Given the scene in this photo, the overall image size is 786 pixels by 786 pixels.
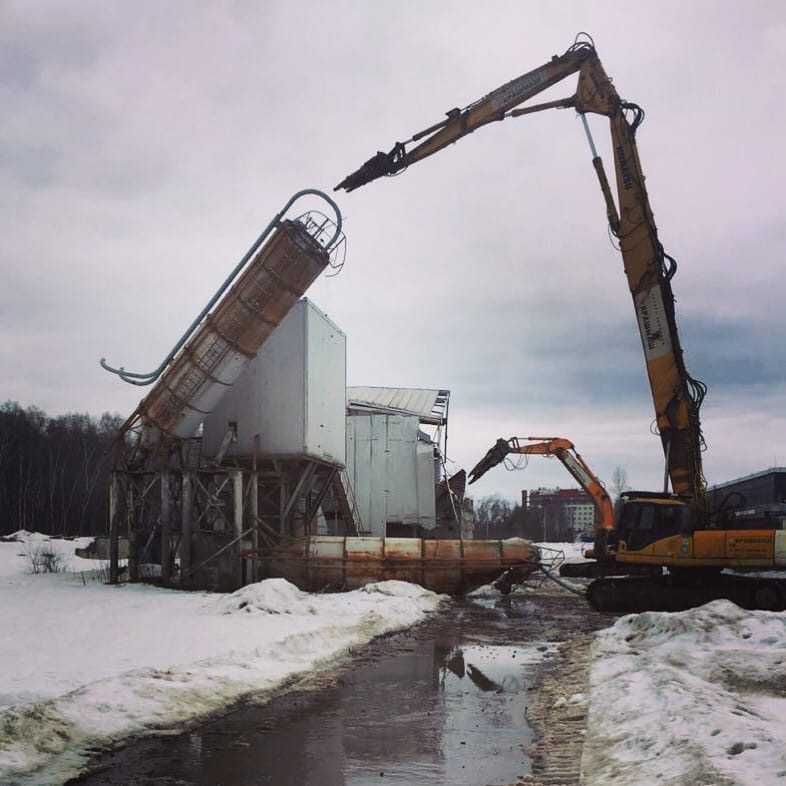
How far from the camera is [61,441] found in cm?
7638

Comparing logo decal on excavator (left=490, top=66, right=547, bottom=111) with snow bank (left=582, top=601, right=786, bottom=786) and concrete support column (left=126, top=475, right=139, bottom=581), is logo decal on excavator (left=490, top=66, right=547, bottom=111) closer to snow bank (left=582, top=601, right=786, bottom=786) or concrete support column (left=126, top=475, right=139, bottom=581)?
snow bank (left=582, top=601, right=786, bottom=786)

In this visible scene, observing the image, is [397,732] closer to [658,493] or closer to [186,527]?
[658,493]

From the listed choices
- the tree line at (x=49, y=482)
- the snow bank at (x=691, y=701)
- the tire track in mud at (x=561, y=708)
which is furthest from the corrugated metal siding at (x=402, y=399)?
the tree line at (x=49, y=482)

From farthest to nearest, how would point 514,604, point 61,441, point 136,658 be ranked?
point 61,441
point 514,604
point 136,658

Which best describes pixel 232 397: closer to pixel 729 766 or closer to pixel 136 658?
pixel 136 658

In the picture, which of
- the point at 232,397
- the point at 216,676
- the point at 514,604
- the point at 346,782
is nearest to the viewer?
the point at 346,782

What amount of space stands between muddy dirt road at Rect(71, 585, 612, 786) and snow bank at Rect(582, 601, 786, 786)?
1.22 feet

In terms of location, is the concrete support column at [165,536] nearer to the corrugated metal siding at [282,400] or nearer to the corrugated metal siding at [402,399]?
the corrugated metal siding at [282,400]

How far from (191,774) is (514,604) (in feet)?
55.4

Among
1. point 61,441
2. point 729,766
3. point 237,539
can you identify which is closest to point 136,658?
point 729,766

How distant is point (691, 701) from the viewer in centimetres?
744

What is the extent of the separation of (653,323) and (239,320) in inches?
424

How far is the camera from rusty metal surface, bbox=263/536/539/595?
2255 cm

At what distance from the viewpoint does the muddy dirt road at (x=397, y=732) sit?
639cm
